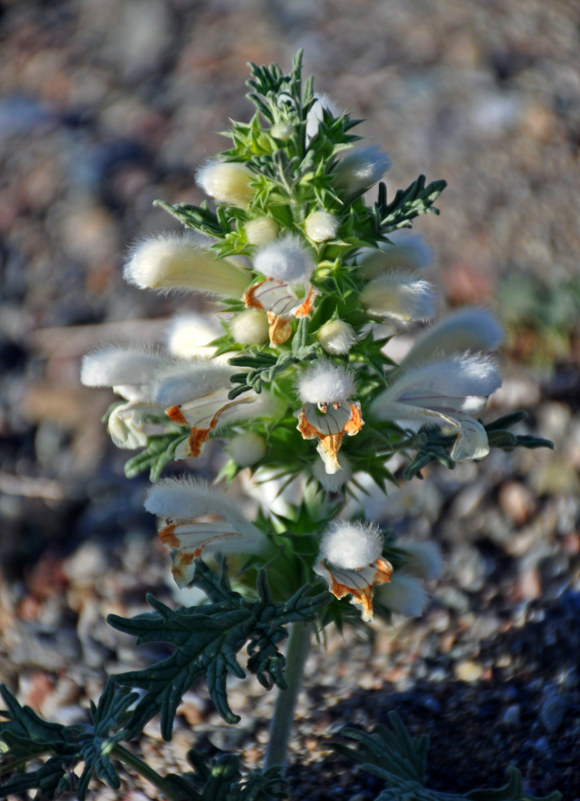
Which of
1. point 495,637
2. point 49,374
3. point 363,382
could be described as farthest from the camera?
point 49,374

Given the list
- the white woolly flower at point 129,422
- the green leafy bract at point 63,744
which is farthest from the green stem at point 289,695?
the white woolly flower at point 129,422

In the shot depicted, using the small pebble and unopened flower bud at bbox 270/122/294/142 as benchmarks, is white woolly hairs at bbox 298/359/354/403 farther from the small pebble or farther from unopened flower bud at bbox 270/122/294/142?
the small pebble

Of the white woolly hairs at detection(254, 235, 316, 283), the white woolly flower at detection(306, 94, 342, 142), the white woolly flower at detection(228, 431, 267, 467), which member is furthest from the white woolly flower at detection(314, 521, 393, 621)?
the white woolly flower at detection(306, 94, 342, 142)

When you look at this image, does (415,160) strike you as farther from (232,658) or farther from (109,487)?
(232,658)

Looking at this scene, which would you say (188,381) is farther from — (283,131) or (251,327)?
(283,131)

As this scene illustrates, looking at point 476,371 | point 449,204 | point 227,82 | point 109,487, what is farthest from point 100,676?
point 227,82

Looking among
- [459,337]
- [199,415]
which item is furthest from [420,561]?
[199,415]

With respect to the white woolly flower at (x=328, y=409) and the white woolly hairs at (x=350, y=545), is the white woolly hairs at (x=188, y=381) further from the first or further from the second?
the white woolly hairs at (x=350, y=545)
